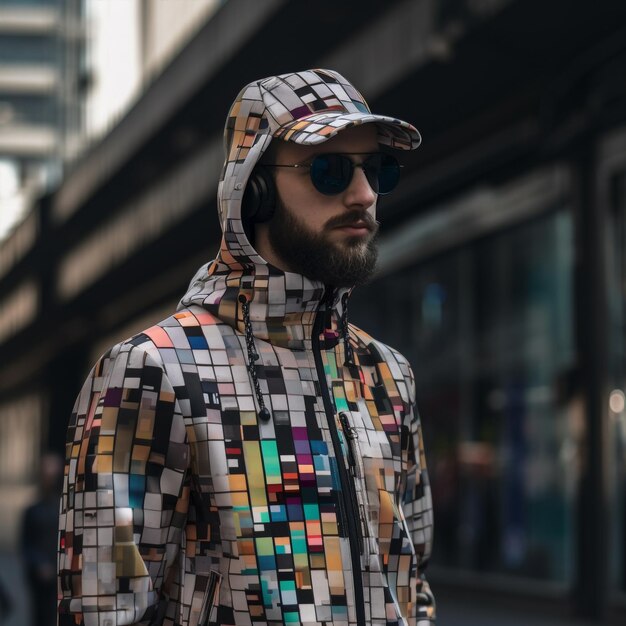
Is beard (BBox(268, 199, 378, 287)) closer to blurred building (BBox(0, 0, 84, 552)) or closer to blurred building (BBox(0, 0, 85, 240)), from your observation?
blurred building (BBox(0, 0, 84, 552))

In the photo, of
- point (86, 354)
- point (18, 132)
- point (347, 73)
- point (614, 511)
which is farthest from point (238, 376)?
point (18, 132)

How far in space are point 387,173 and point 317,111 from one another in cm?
19

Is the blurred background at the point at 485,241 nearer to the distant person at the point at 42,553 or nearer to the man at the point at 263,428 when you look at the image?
the distant person at the point at 42,553

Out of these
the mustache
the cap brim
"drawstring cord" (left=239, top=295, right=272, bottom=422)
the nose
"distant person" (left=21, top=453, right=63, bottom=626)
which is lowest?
"distant person" (left=21, top=453, right=63, bottom=626)

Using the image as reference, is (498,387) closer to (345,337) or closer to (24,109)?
(345,337)

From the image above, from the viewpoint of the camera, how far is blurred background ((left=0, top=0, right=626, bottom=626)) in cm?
1328

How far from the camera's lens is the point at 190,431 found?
2.80 metres

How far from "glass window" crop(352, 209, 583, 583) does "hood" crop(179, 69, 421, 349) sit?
37.7 ft

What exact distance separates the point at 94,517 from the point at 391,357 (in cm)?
73

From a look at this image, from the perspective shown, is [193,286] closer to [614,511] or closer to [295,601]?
[295,601]

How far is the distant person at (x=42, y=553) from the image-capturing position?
11.3 meters

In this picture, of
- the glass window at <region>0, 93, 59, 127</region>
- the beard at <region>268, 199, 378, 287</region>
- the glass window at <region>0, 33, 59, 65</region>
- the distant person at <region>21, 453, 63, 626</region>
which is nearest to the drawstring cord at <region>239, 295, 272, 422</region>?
the beard at <region>268, 199, 378, 287</region>

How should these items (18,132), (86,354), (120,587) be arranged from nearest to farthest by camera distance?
(120,587) < (86,354) < (18,132)

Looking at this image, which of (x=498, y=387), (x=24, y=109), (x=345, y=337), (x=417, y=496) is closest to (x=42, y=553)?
(x=498, y=387)
